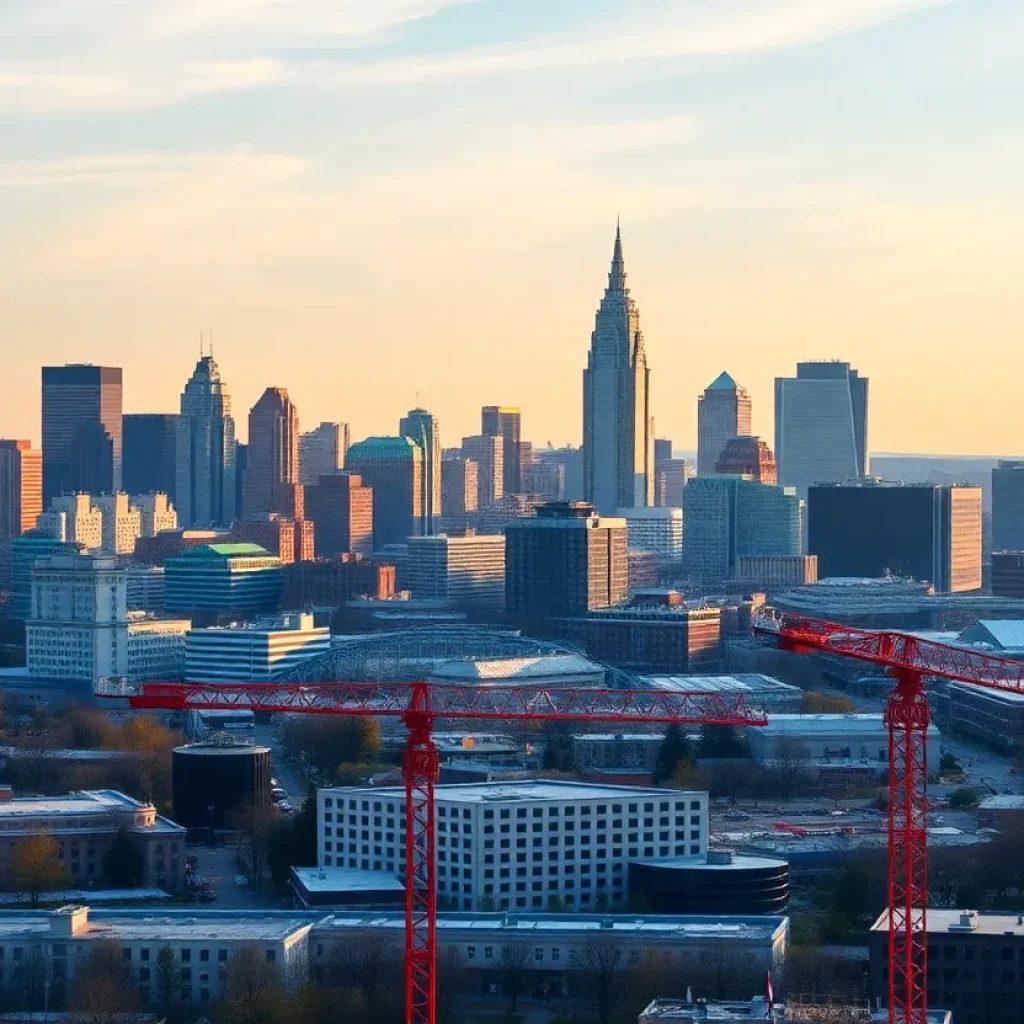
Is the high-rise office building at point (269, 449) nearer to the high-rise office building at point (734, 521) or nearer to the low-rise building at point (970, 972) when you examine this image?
the high-rise office building at point (734, 521)

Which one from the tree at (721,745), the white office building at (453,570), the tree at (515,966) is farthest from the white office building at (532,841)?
the white office building at (453,570)

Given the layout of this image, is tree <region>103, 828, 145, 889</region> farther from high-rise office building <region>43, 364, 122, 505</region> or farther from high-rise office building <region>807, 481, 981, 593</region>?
high-rise office building <region>43, 364, 122, 505</region>

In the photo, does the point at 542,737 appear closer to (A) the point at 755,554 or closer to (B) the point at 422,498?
(A) the point at 755,554

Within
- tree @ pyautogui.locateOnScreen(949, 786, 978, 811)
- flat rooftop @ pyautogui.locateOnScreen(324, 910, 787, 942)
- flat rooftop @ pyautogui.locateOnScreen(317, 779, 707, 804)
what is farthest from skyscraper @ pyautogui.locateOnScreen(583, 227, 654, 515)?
flat rooftop @ pyautogui.locateOnScreen(324, 910, 787, 942)

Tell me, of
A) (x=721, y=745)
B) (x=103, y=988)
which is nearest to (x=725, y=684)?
(x=721, y=745)

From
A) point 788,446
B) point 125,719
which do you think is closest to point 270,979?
point 125,719

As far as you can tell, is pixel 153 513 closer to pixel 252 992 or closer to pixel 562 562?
pixel 562 562
